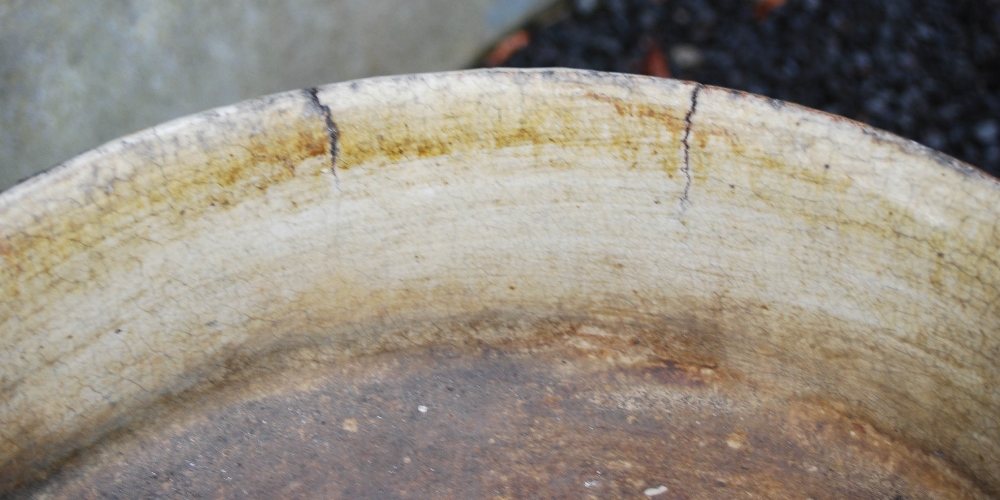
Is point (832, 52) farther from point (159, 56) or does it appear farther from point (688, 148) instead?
point (159, 56)

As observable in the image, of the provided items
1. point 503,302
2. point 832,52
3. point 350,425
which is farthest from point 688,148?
point 832,52

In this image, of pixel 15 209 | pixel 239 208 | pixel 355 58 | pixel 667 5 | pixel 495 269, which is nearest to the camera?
pixel 15 209

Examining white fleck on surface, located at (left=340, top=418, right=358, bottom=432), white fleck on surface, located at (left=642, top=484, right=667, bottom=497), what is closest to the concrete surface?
white fleck on surface, located at (left=340, top=418, right=358, bottom=432)

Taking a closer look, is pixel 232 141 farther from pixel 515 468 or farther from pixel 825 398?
pixel 825 398

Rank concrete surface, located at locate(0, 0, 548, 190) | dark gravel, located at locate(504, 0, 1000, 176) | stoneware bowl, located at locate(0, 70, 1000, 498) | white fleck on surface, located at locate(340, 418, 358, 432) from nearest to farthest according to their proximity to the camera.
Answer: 1. stoneware bowl, located at locate(0, 70, 1000, 498)
2. white fleck on surface, located at locate(340, 418, 358, 432)
3. concrete surface, located at locate(0, 0, 548, 190)
4. dark gravel, located at locate(504, 0, 1000, 176)

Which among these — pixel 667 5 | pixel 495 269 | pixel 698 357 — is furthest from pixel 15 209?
pixel 667 5

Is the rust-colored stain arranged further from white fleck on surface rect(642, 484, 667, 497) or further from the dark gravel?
the dark gravel

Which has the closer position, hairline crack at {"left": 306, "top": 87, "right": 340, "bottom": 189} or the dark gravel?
hairline crack at {"left": 306, "top": 87, "right": 340, "bottom": 189}
